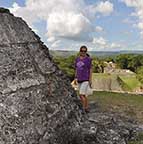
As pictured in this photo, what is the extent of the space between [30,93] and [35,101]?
20 centimetres

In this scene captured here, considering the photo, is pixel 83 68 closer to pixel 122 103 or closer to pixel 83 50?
pixel 83 50

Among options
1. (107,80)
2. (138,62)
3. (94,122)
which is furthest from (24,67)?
(138,62)

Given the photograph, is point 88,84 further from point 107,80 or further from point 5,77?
point 107,80

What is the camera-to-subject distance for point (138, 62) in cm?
8281

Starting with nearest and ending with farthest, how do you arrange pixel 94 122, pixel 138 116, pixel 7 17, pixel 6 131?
1. pixel 6 131
2. pixel 7 17
3. pixel 94 122
4. pixel 138 116

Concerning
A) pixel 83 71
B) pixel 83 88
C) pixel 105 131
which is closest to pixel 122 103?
pixel 83 88

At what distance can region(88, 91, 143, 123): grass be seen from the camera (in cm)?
1561

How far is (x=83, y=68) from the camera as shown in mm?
11641

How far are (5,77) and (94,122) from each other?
292 cm

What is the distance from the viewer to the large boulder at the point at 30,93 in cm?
762

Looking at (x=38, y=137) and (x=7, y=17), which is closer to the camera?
(x=38, y=137)

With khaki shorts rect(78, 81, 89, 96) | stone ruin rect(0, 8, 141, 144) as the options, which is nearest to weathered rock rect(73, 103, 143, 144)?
stone ruin rect(0, 8, 141, 144)

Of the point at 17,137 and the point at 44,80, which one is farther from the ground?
the point at 44,80

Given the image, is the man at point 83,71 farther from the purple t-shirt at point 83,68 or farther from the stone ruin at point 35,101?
the stone ruin at point 35,101
